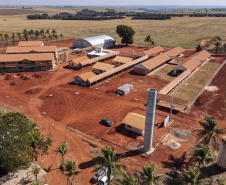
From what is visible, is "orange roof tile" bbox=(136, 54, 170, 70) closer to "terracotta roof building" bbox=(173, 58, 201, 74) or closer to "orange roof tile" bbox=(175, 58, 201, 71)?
"terracotta roof building" bbox=(173, 58, 201, 74)

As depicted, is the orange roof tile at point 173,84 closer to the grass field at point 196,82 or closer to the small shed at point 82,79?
the grass field at point 196,82

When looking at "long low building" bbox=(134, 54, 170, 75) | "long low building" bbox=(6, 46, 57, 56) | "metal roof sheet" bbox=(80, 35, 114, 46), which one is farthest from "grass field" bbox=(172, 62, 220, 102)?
"long low building" bbox=(6, 46, 57, 56)

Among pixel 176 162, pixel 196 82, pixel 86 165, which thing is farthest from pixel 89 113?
pixel 196 82

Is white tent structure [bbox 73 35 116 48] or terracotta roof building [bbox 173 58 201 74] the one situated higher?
white tent structure [bbox 73 35 116 48]

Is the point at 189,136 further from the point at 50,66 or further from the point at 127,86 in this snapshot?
the point at 50,66

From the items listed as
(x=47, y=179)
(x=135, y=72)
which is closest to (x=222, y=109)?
(x=135, y=72)

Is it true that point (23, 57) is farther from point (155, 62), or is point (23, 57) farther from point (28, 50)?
point (155, 62)
